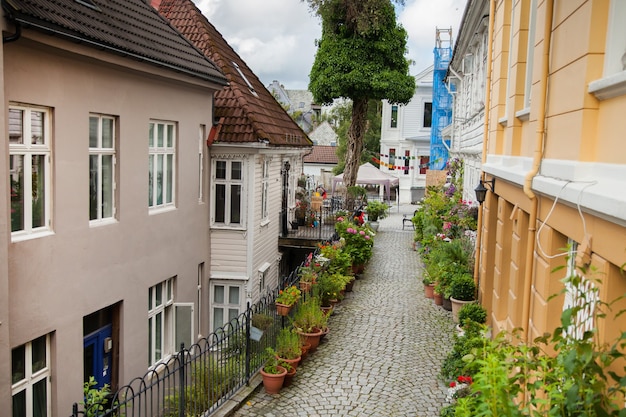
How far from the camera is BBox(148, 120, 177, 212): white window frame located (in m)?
12.2

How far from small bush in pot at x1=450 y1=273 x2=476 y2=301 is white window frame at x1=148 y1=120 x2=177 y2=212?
20.5ft

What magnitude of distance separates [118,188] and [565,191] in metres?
8.15

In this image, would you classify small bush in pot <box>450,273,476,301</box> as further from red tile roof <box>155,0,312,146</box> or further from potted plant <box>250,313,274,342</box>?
red tile roof <box>155,0,312,146</box>

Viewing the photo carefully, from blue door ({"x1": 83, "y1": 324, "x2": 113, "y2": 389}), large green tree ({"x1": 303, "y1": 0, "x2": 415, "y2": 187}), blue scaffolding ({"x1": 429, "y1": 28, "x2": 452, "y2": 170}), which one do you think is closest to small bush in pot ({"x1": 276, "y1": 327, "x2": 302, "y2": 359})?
blue door ({"x1": 83, "y1": 324, "x2": 113, "y2": 389})

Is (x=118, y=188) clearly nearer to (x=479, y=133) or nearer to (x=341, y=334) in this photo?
(x=341, y=334)

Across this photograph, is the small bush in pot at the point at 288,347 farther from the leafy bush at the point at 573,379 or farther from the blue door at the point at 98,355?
the leafy bush at the point at 573,379

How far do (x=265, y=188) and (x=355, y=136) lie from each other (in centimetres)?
1161

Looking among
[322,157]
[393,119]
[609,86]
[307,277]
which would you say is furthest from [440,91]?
[609,86]

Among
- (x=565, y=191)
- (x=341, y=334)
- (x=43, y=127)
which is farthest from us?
(x=341, y=334)

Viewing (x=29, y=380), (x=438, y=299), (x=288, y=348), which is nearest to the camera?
(x=29, y=380)

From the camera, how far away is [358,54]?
24.9 meters

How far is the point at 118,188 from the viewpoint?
10758 mm

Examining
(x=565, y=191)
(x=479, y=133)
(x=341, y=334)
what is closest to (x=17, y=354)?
(x=341, y=334)

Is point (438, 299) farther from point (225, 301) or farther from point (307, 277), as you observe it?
point (225, 301)
